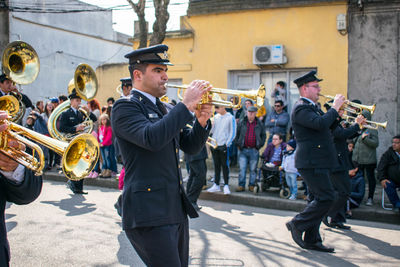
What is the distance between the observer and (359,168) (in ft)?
Answer: 26.9

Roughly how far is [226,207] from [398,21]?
21.4 feet

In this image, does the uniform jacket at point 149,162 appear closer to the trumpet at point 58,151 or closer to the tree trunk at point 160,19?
the trumpet at point 58,151

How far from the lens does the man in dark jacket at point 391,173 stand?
735 cm

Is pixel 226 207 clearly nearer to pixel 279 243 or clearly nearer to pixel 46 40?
pixel 279 243

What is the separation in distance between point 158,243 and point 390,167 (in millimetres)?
5922

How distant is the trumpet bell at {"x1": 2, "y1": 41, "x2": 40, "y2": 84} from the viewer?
6.19 meters

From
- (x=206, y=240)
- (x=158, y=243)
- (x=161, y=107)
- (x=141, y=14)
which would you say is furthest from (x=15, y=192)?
(x=141, y=14)

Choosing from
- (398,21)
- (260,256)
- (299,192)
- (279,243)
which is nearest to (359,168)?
(299,192)

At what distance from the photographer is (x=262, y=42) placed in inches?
488

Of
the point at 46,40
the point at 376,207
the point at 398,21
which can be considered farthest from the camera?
the point at 46,40

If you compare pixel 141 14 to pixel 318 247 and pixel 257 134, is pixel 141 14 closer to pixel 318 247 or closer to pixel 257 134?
pixel 257 134

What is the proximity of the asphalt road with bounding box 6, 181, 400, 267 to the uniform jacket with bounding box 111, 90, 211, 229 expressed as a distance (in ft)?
7.11

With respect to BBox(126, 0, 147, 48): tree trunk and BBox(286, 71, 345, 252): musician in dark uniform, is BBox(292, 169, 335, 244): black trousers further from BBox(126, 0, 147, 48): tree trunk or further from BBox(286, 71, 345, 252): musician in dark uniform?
BBox(126, 0, 147, 48): tree trunk

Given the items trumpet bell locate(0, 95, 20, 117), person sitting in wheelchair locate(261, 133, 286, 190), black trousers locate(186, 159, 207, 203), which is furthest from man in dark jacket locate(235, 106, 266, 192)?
trumpet bell locate(0, 95, 20, 117)
